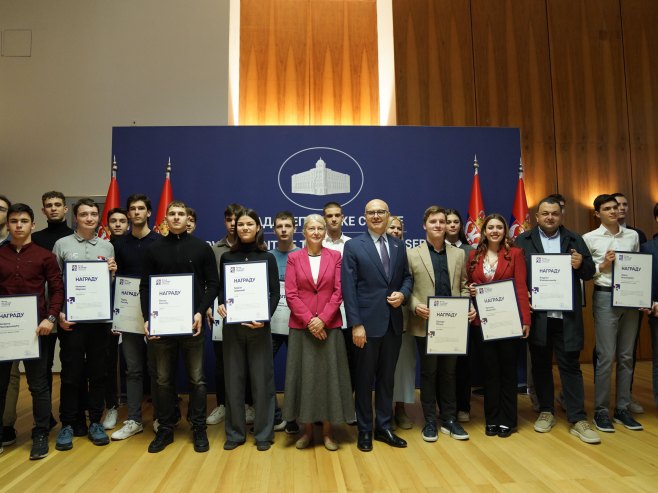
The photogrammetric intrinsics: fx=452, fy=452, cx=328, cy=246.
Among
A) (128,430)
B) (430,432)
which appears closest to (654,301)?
(430,432)

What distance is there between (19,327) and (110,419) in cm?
107

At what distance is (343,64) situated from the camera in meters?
6.56

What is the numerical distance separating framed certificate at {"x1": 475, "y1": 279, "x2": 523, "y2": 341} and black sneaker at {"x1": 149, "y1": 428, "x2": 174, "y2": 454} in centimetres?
235

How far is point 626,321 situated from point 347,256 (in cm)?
230

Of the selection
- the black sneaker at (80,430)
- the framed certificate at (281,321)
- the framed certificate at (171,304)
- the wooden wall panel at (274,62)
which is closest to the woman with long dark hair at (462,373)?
the framed certificate at (281,321)

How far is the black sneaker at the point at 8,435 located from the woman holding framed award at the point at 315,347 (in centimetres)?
204

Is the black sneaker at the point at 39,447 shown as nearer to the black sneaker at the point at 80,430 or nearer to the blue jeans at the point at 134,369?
the black sneaker at the point at 80,430

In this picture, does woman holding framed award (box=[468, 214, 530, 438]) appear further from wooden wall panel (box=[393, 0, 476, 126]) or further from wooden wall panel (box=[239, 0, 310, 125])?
wooden wall panel (box=[239, 0, 310, 125])

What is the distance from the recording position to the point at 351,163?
4918 mm

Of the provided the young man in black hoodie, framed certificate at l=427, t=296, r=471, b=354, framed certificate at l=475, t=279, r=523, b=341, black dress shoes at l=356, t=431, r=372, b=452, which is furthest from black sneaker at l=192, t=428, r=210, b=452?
framed certificate at l=475, t=279, r=523, b=341

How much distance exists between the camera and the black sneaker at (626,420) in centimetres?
341

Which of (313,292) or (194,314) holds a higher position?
(313,292)

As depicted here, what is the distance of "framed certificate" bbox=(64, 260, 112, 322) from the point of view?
3.18 meters

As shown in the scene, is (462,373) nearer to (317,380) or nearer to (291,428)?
(317,380)
